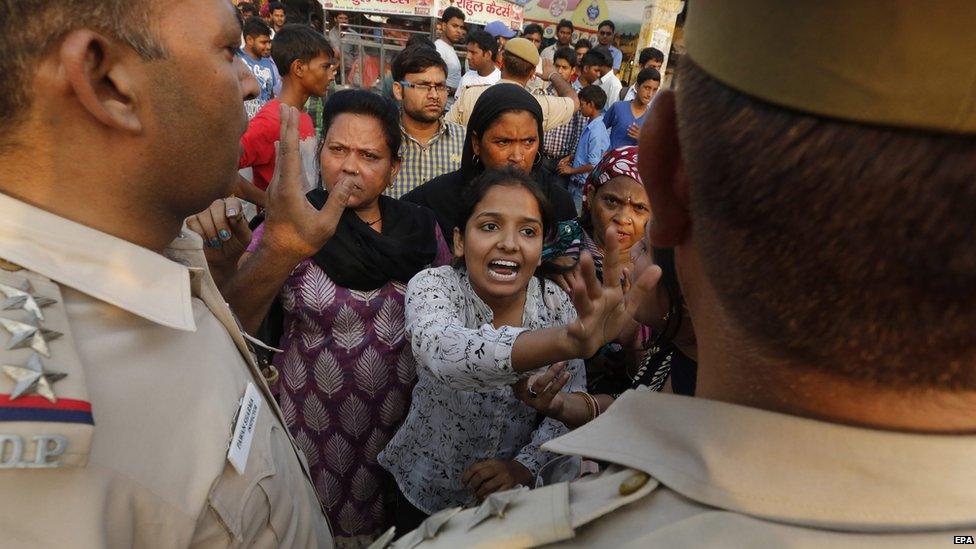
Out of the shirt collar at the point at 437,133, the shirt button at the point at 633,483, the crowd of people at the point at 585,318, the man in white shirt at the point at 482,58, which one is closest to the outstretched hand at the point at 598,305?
the crowd of people at the point at 585,318

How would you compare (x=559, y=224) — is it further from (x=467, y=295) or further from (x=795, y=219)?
(x=795, y=219)

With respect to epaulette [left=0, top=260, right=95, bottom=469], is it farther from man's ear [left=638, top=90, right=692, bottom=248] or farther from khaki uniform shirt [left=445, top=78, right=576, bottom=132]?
khaki uniform shirt [left=445, top=78, right=576, bottom=132]

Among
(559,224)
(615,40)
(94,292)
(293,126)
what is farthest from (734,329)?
(615,40)

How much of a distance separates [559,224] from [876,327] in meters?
1.89

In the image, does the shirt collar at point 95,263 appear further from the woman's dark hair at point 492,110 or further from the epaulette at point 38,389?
the woman's dark hair at point 492,110

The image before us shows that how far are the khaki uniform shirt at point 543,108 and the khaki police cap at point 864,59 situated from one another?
4.11 meters

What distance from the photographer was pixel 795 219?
521 mm

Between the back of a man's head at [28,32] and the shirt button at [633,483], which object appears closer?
the shirt button at [633,483]

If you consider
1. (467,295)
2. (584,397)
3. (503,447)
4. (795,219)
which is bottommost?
(503,447)

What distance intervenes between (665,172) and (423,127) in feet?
11.0

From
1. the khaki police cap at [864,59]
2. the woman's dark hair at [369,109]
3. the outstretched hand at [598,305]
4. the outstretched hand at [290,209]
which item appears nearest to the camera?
the khaki police cap at [864,59]

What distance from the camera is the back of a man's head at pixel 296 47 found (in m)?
3.98

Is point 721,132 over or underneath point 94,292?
over

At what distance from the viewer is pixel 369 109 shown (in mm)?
2410
